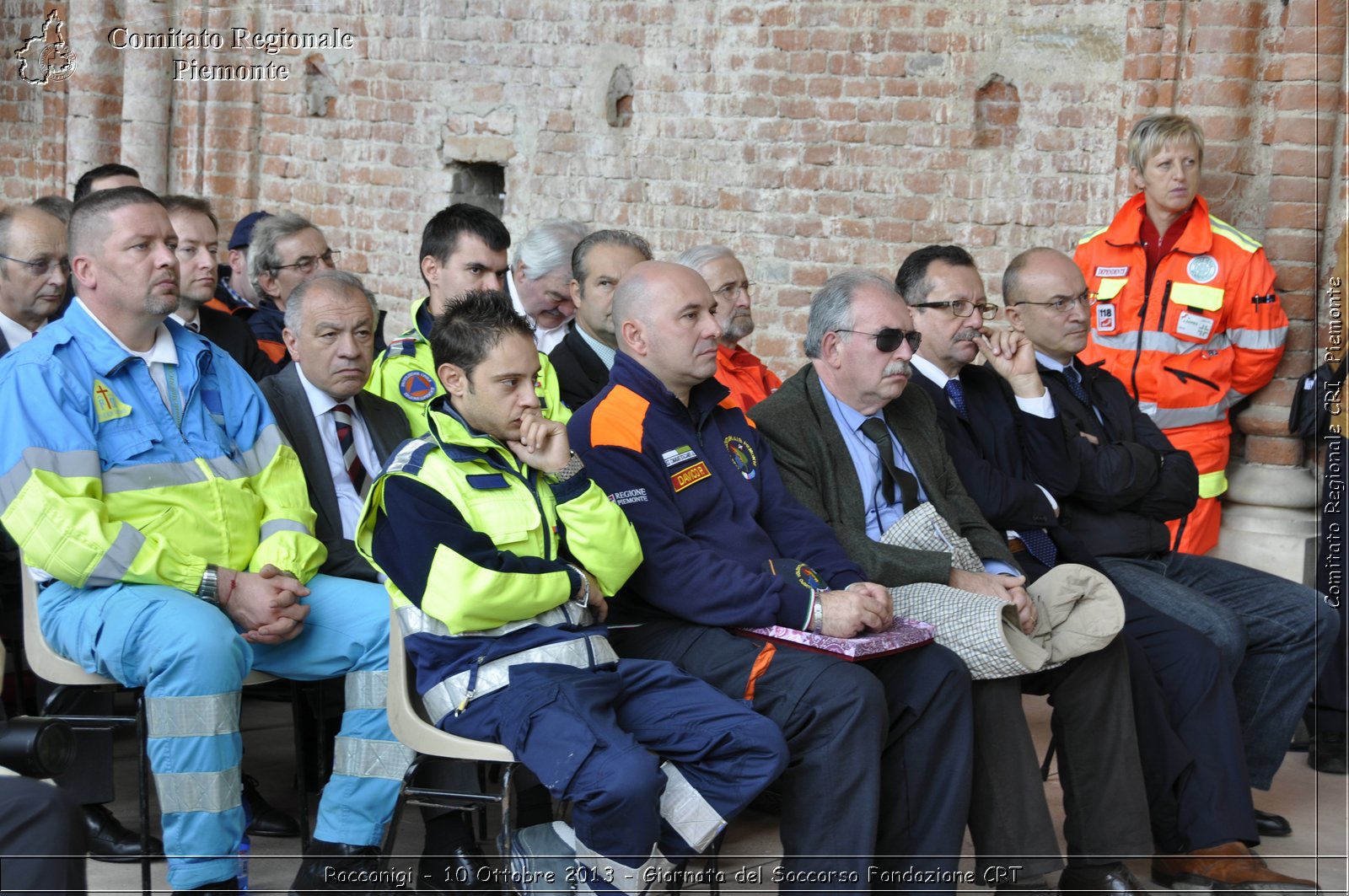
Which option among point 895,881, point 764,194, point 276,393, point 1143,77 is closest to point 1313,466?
point 1143,77

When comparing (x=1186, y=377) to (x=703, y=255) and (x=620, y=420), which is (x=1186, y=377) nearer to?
(x=703, y=255)

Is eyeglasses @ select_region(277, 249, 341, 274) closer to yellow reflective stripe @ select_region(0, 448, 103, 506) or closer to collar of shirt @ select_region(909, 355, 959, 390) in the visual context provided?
yellow reflective stripe @ select_region(0, 448, 103, 506)

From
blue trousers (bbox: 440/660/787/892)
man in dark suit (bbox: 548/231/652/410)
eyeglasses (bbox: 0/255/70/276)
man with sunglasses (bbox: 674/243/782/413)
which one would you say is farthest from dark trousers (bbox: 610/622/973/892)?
eyeglasses (bbox: 0/255/70/276)

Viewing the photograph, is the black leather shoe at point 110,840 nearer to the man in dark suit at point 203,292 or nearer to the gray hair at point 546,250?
the man in dark suit at point 203,292

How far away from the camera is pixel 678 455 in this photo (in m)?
3.44

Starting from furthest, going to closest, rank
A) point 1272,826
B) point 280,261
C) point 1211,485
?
point 1211,485 < point 280,261 < point 1272,826

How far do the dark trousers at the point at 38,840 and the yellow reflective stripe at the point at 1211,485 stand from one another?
14.4 ft

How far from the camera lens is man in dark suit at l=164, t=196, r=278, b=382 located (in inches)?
186

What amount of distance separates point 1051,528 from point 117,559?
257 centimetres

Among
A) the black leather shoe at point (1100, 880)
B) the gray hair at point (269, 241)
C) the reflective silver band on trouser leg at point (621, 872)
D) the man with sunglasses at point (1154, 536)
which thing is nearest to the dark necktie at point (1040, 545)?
the man with sunglasses at point (1154, 536)

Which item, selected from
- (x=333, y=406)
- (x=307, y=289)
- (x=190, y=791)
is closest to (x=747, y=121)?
(x=307, y=289)

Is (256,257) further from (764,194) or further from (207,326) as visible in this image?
(764,194)

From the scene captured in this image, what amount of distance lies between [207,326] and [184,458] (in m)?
1.52

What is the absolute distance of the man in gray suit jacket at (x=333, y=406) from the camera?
392 centimetres
